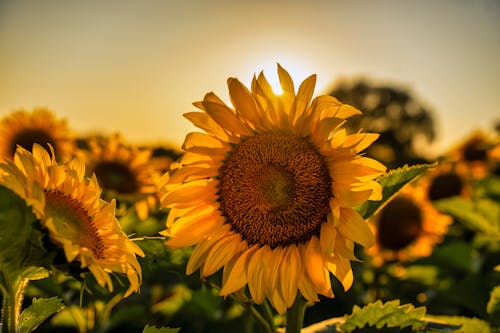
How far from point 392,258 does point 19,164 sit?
428cm

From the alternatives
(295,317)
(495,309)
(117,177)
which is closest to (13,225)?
(295,317)

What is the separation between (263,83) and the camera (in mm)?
2107

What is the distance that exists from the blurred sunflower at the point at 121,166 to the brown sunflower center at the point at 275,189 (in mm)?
2748

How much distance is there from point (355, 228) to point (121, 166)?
11.9ft

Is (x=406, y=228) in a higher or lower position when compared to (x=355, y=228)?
lower

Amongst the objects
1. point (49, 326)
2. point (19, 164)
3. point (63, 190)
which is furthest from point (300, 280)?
point (49, 326)

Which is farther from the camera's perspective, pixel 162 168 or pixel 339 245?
pixel 162 168

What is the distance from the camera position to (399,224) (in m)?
5.71

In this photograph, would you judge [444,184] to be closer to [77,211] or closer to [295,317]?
[295,317]

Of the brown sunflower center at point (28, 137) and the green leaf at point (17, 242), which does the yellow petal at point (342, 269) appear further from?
the brown sunflower center at point (28, 137)

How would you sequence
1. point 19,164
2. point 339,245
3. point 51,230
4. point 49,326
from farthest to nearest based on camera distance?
point 49,326
point 339,245
point 19,164
point 51,230

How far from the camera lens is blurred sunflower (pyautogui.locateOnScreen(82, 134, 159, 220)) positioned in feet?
16.7

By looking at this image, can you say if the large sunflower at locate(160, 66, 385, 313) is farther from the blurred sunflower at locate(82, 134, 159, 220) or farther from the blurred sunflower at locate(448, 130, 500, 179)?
the blurred sunflower at locate(448, 130, 500, 179)

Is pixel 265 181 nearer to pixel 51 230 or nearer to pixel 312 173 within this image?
pixel 312 173
